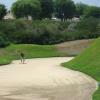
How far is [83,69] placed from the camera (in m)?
42.1

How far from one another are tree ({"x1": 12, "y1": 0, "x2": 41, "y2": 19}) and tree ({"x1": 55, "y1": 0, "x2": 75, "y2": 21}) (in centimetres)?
2009

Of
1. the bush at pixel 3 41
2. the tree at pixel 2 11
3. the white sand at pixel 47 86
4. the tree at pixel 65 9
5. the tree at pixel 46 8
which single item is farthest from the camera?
the tree at pixel 65 9

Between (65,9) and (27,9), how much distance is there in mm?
24582

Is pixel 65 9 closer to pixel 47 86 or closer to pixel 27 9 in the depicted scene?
pixel 27 9

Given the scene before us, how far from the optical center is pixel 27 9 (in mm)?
121812

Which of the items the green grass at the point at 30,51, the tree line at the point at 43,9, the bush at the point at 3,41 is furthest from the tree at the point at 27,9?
Answer: the green grass at the point at 30,51

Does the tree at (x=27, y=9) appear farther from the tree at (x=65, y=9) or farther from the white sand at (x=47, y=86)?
the white sand at (x=47, y=86)

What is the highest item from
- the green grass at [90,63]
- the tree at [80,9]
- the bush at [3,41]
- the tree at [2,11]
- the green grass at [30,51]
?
the green grass at [90,63]

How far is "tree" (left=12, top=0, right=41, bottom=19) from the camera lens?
390ft

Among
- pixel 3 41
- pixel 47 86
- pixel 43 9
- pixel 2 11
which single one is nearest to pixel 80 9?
pixel 43 9

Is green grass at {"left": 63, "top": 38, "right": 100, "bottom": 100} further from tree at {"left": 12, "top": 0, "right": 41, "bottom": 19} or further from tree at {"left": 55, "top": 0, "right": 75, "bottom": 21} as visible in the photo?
tree at {"left": 55, "top": 0, "right": 75, "bottom": 21}

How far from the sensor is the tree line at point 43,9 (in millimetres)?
119500

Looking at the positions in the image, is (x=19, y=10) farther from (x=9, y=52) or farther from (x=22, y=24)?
(x=9, y=52)

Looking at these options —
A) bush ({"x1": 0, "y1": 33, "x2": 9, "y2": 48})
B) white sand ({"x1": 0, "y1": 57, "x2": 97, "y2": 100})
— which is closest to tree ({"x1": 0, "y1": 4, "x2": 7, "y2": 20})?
bush ({"x1": 0, "y1": 33, "x2": 9, "y2": 48})
